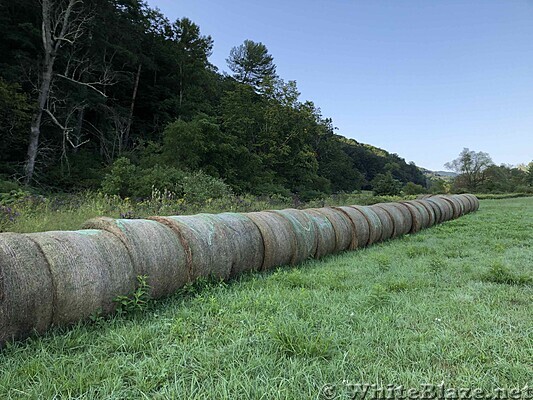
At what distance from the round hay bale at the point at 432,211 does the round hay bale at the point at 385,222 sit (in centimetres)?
322

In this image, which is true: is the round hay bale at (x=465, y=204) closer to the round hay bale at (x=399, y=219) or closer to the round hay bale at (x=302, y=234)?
the round hay bale at (x=399, y=219)

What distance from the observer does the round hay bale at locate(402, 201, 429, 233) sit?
31.5ft

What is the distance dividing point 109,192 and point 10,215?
287 inches

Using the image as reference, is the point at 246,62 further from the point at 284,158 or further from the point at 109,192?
the point at 109,192

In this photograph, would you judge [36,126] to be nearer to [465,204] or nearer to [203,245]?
[203,245]

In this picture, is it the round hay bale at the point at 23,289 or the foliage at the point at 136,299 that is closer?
the round hay bale at the point at 23,289

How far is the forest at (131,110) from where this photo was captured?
617 inches

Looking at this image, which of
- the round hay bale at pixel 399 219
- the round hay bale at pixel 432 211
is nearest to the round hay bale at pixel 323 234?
the round hay bale at pixel 399 219

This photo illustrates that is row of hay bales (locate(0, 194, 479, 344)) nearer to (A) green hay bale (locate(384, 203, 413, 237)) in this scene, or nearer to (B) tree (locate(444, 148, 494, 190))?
(A) green hay bale (locate(384, 203, 413, 237))

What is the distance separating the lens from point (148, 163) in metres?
18.8

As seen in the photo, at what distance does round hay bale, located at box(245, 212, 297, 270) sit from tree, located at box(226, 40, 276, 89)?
42.5 m

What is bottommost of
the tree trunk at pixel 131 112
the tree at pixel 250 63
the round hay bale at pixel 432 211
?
the round hay bale at pixel 432 211

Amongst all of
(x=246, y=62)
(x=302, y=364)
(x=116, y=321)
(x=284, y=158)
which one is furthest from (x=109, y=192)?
(x=246, y=62)

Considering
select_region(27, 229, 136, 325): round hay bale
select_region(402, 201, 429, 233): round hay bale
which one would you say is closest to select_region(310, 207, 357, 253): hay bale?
select_region(402, 201, 429, 233): round hay bale
